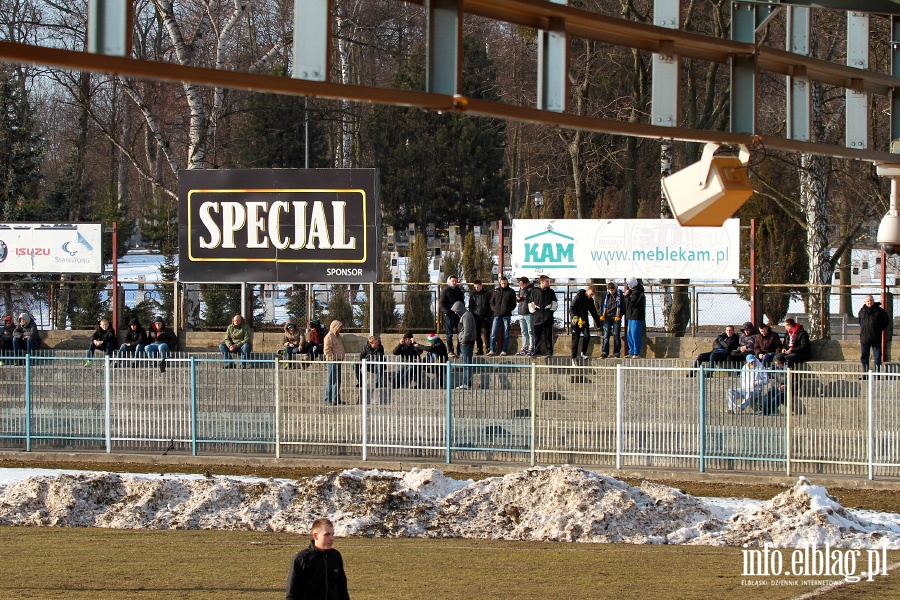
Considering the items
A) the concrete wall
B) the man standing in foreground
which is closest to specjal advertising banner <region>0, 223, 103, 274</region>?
the concrete wall

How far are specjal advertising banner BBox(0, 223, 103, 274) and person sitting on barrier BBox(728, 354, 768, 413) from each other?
1708cm

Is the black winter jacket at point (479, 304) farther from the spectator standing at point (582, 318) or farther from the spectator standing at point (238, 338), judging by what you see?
the spectator standing at point (238, 338)

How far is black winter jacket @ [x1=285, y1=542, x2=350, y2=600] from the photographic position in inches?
338

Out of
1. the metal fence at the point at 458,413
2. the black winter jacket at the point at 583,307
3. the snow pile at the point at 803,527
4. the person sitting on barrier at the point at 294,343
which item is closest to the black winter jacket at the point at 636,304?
the black winter jacket at the point at 583,307

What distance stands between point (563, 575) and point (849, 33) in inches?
246

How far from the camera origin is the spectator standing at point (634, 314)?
82.7ft

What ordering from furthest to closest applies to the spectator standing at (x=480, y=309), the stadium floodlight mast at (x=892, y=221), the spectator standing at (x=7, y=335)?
the spectator standing at (x=7, y=335) < the spectator standing at (x=480, y=309) < the stadium floodlight mast at (x=892, y=221)

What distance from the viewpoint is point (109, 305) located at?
1329 inches

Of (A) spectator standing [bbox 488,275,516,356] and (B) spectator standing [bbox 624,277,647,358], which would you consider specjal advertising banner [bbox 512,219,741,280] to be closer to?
(B) spectator standing [bbox 624,277,647,358]

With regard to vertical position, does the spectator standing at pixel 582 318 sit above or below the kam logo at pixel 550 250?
below

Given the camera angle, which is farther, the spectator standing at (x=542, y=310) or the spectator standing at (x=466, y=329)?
the spectator standing at (x=542, y=310)

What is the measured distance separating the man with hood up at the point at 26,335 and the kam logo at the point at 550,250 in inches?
448

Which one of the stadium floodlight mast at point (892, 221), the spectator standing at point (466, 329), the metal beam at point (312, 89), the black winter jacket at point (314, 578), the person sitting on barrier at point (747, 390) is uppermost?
the metal beam at point (312, 89)

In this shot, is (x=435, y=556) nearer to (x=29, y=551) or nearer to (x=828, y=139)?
(x=29, y=551)
